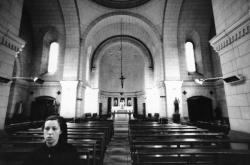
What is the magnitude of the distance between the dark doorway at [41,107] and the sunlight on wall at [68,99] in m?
1.45

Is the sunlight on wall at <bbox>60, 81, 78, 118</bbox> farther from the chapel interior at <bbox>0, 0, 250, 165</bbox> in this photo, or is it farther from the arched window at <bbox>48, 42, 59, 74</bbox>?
the arched window at <bbox>48, 42, 59, 74</bbox>

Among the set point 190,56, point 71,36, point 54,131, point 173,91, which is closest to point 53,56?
point 71,36

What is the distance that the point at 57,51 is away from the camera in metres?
12.6

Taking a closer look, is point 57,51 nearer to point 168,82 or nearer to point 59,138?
point 168,82

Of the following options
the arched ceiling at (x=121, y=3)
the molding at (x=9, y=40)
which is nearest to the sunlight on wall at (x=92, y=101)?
the arched ceiling at (x=121, y=3)

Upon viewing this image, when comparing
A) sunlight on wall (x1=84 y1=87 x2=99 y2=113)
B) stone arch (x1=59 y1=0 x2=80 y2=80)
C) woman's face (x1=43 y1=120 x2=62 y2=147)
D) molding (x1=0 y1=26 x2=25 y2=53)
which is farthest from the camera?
sunlight on wall (x1=84 y1=87 x2=99 y2=113)

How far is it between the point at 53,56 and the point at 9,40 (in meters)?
8.18

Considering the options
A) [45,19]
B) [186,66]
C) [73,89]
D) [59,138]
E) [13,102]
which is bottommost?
[59,138]

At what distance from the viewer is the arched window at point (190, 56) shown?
40.6 ft

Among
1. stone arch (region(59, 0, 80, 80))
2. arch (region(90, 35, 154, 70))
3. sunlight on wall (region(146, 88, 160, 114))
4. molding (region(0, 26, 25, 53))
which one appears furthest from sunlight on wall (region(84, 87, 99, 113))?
molding (region(0, 26, 25, 53))

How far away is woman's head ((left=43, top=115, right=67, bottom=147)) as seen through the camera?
1680 millimetres

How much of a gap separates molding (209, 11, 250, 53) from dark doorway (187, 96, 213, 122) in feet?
24.2

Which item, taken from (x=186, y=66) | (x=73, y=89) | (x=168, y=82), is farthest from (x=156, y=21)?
(x=73, y=89)

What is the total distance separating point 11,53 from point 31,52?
822 cm
